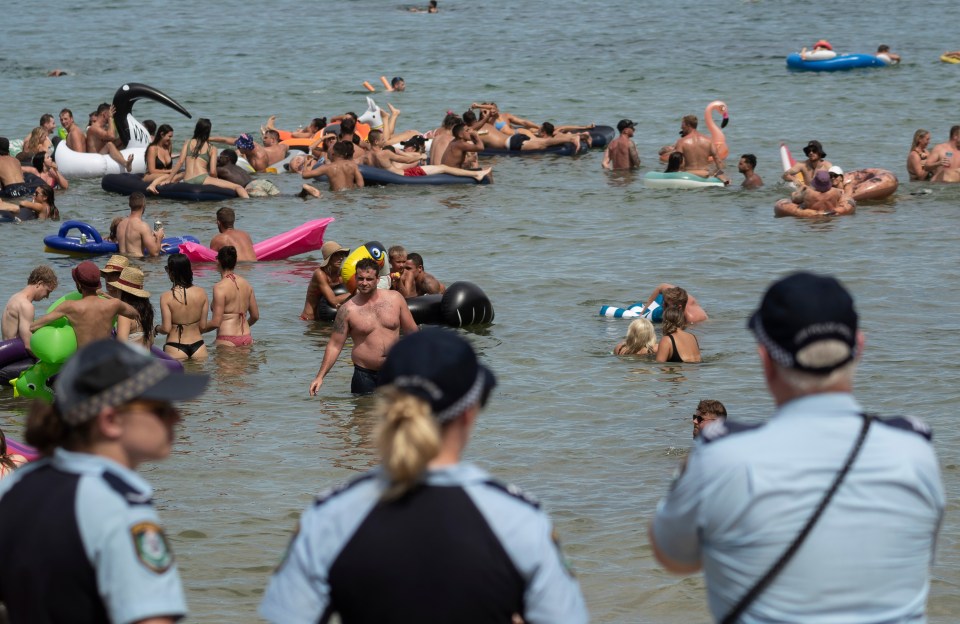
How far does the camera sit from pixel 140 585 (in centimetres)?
259

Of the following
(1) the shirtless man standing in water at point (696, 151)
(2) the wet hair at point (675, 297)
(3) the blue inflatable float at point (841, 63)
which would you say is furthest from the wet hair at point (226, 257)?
(3) the blue inflatable float at point (841, 63)

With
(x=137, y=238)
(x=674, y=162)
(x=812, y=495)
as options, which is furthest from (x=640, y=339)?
(x=674, y=162)

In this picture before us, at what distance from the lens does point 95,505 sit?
2.63m

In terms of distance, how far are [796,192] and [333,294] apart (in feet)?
26.6

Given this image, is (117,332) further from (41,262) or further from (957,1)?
(957,1)

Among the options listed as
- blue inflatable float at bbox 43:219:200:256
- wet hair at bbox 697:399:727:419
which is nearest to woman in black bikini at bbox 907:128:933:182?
blue inflatable float at bbox 43:219:200:256

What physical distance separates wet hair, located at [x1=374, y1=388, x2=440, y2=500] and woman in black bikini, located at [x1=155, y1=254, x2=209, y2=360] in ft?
28.7

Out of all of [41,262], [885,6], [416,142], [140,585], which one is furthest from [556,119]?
[140,585]

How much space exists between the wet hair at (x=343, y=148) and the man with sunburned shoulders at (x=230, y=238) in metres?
4.43

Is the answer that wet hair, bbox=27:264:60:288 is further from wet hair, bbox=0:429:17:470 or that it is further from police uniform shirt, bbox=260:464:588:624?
police uniform shirt, bbox=260:464:588:624

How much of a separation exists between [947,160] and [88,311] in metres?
14.0

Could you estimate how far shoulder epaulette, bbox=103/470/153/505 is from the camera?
264 cm

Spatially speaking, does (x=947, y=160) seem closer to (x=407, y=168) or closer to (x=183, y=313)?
(x=407, y=168)

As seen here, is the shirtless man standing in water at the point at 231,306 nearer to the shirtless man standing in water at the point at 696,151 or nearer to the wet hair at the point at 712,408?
the wet hair at the point at 712,408
